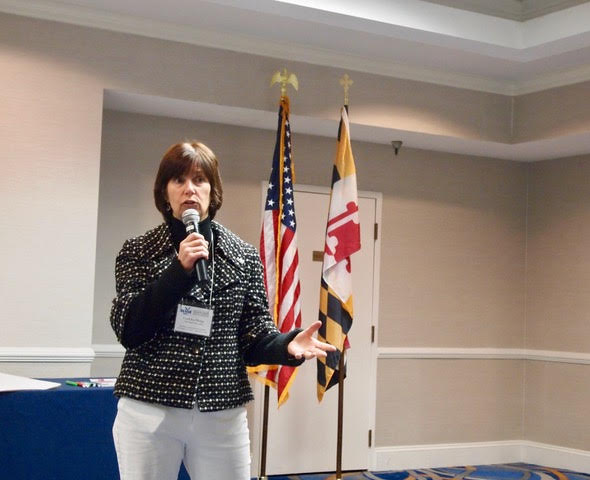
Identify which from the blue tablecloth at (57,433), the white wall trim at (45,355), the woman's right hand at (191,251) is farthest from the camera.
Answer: the white wall trim at (45,355)

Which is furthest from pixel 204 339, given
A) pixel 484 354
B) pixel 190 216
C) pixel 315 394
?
pixel 484 354

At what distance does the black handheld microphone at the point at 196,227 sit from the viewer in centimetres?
179

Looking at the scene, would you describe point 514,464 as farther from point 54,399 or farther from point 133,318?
point 133,318

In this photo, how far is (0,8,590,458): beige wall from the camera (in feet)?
15.1

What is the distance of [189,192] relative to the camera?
1910mm

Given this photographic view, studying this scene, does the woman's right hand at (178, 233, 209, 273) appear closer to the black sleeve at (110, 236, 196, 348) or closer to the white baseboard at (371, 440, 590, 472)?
the black sleeve at (110, 236, 196, 348)

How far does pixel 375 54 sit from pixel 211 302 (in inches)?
153

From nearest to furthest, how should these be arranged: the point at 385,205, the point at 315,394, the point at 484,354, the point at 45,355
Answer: the point at 45,355 < the point at 315,394 < the point at 385,205 < the point at 484,354

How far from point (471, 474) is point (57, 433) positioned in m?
3.43

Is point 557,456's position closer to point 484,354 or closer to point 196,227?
point 484,354

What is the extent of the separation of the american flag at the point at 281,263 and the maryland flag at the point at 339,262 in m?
0.19

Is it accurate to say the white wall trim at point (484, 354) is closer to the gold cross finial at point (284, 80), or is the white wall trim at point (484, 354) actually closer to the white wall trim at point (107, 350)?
the white wall trim at point (107, 350)

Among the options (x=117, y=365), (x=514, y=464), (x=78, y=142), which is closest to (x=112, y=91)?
(x=78, y=142)

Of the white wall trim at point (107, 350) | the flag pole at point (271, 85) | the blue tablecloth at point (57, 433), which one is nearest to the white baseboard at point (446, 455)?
the flag pole at point (271, 85)
